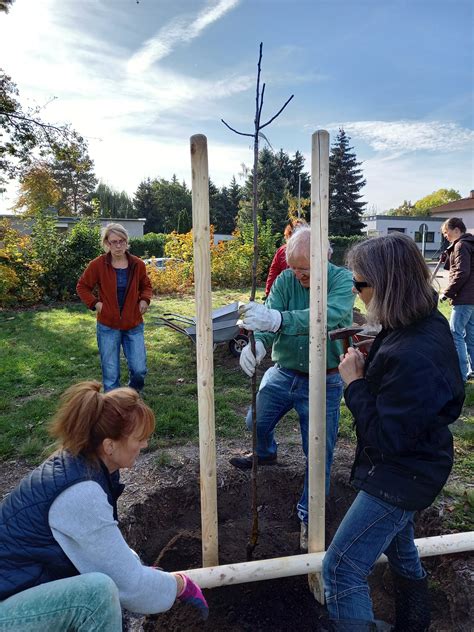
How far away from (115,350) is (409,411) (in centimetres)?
368

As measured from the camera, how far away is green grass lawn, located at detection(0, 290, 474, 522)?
13.5 feet

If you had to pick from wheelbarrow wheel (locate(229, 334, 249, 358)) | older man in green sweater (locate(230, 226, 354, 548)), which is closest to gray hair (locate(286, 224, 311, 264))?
older man in green sweater (locate(230, 226, 354, 548))

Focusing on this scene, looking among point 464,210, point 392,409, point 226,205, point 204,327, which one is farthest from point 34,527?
point 464,210

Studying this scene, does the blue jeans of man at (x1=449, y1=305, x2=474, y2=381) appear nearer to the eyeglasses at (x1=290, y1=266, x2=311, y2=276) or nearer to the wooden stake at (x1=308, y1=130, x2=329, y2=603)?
the eyeglasses at (x1=290, y1=266, x2=311, y2=276)

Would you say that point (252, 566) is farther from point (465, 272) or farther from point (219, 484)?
point (465, 272)

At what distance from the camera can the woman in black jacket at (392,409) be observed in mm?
1571

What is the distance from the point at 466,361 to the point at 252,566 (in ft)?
15.9

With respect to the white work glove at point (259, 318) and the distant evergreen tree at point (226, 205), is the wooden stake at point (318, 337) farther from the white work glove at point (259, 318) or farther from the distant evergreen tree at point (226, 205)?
the distant evergreen tree at point (226, 205)

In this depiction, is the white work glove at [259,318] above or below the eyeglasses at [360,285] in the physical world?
below

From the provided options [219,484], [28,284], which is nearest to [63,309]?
[28,284]

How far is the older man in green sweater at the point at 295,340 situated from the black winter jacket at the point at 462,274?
3.43 meters

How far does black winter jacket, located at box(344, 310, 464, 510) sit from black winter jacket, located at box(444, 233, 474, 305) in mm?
4281

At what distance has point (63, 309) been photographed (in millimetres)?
11188

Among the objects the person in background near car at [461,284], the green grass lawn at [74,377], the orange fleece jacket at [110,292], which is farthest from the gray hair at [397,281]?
the person in background near car at [461,284]
